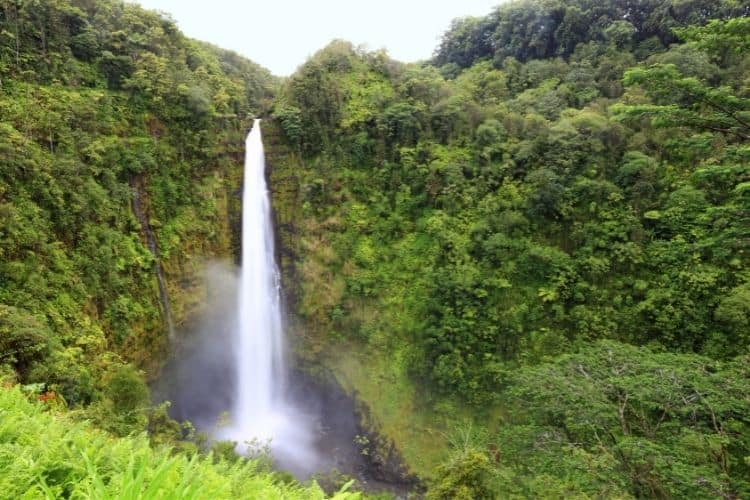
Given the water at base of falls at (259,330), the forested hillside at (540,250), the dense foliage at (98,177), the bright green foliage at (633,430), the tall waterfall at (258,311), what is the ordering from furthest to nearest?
the tall waterfall at (258,311), the water at base of falls at (259,330), the dense foliage at (98,177), the forested hillside at (540,250), the bright green foliage at (633,430)

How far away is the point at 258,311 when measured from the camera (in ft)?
53.0

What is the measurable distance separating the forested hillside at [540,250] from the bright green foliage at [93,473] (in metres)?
5.98

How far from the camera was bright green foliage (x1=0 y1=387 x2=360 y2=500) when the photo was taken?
5.60 ft

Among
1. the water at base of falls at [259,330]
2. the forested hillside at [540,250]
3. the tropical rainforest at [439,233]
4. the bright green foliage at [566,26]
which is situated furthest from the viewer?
the bright green foliage at [566,26]

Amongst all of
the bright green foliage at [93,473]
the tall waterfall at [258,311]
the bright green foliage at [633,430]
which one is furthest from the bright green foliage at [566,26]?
the bright green foliage at [93,473]

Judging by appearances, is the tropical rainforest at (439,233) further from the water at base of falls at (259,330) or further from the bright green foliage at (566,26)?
the water at base of falls at (259,330)

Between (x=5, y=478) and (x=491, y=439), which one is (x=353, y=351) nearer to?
(x=491, y=439)

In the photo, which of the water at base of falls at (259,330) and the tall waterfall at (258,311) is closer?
the water at base of falls at (259,330)

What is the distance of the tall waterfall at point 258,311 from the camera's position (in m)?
15.5

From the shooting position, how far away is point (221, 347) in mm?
15516

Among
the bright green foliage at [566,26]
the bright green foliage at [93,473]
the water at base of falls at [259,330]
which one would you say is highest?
the bright green foliage at [566,26]

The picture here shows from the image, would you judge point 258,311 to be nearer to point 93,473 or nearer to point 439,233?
point 439,233

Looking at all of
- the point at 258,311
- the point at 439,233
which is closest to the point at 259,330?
the point at 258,311

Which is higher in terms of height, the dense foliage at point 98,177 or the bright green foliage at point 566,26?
the bright green foliage at point 566,26
